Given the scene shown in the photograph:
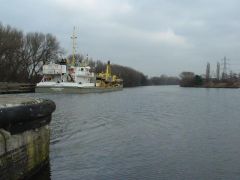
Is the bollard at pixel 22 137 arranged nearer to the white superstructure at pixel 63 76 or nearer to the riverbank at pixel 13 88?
the riverbank at pixel 13 88

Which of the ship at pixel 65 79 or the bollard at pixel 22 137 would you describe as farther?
the ship at pixel 65 79

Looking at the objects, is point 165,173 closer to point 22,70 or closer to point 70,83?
point 70,83

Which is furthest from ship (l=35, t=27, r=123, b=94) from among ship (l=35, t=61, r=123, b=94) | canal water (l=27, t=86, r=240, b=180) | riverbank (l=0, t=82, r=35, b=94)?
canal water (l=27, t=86, r=240, b=180)

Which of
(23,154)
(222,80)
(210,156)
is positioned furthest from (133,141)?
(222,80)

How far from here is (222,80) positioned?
157500mm

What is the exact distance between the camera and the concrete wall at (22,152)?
9.05 metres

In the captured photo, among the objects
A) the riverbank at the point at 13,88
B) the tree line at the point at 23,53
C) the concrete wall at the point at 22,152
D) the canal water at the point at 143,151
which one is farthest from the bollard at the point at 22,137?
the tree line at the point at 23,53

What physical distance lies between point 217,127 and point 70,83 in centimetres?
4489

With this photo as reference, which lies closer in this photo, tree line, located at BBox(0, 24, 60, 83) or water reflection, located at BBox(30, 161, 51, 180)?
water reflection, located at BBox(30, 161, 51, 180)

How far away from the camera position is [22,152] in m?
9.98

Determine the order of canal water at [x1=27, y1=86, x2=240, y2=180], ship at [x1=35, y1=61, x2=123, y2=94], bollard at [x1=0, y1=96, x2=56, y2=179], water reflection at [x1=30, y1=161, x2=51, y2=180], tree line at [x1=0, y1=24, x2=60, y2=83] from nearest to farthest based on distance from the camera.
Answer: bollard at [x1=0, y1=96, x2=56, y2=179]
water reflection at [x1=30, y1=161, x2=51, y2=180]
canal water at [x1=27, y1=86, x2=240, y2=180]
ship at [x1=35, y1=61, x2=123, y2=94]
tree line at [x1=0, y1=24, x2=60, y2=83]

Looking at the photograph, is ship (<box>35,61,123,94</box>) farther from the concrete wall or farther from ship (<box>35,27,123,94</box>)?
the concrete wall

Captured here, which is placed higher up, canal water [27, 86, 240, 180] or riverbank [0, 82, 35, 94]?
riverbank [0, 82, 35, 94]

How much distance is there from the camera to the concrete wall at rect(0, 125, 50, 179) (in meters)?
9.05
